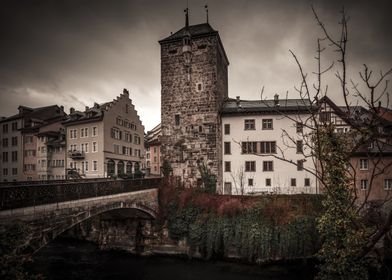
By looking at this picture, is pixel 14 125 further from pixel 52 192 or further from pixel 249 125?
pixel 52 192

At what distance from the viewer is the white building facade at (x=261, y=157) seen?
2838 centimetres

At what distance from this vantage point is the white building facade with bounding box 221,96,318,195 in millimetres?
28375

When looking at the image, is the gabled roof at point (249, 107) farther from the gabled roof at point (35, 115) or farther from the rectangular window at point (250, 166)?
the gabled roof at point (35, 115)

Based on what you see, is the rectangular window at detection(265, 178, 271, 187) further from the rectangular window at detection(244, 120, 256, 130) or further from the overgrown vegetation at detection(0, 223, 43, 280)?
the overgrown vegetation at detection(0, 223, 43, 280)

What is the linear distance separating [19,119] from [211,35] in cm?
4013

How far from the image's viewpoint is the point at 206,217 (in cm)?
2362

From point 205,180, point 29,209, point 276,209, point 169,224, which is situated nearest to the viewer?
point 29,209

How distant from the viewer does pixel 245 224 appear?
22.0 metres

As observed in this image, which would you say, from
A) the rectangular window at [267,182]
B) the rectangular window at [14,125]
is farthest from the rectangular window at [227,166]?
the rectangular window at [14,125]

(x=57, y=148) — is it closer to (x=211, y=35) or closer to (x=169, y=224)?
(x=169, y=224)

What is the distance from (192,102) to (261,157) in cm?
1004

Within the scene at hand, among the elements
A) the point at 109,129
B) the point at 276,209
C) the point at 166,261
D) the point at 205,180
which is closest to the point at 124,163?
the point at 109,129

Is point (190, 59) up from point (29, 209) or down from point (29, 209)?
up

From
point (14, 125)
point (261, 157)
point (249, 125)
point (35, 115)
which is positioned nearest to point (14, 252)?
point (261, 157)
